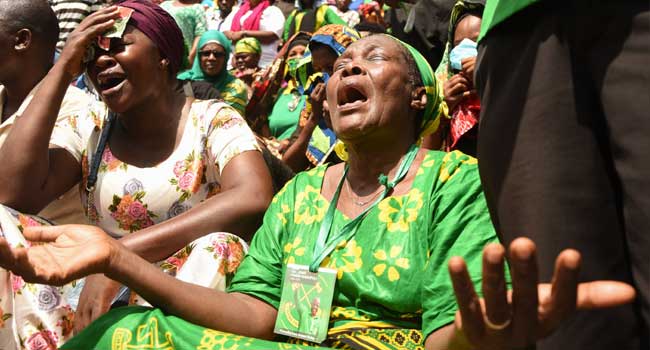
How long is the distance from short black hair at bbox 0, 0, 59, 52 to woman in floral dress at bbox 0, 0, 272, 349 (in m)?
0.56

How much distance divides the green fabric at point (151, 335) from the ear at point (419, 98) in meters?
1.04

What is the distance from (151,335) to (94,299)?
523 millimetres

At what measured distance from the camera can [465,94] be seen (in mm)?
3961

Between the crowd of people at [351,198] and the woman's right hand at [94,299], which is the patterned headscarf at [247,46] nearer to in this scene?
the crowd of people at [351,198]

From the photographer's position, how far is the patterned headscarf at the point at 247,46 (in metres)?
7.87

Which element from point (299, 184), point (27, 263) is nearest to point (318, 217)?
point (299, 184)

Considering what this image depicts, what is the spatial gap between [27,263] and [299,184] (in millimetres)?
1205

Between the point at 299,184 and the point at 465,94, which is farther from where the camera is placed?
the point at 465,94

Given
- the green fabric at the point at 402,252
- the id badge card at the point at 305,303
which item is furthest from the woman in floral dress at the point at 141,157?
the id badge card at the point at 305,303

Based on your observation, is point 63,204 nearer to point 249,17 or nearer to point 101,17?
point 101,17

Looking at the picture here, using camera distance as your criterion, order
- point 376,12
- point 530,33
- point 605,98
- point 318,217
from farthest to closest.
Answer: point 376,12 < point 318,217 < point 530,33 < point 605,98

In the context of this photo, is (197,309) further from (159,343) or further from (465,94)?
(465,94)

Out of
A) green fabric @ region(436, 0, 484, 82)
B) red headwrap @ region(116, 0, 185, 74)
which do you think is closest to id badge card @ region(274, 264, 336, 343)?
red headwrap @ region(116, 0, 185, 74)

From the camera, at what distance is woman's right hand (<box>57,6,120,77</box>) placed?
348 centimetres
